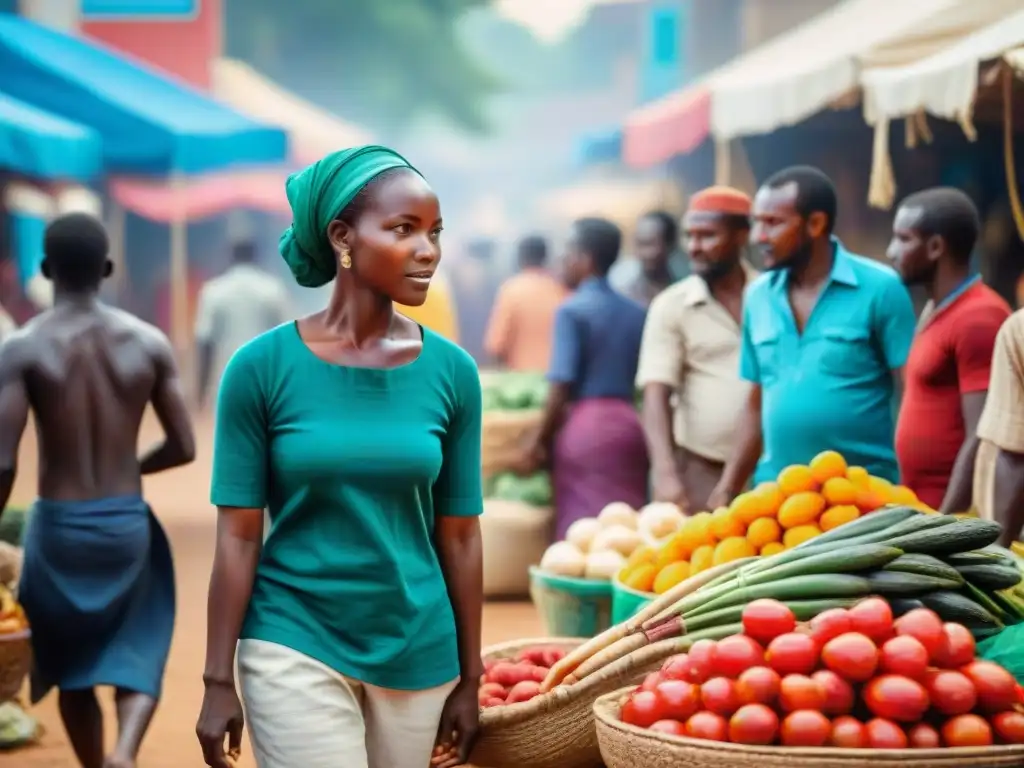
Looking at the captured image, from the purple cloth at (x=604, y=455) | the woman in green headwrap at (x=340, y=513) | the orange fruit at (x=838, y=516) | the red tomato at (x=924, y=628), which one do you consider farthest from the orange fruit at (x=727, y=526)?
the purple cloth at (x=604, y=455)

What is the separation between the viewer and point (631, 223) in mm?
27016

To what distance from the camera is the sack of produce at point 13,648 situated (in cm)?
605

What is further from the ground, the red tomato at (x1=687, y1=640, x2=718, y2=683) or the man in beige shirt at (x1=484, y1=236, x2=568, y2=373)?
the man in beige shirt at (x1=484, y1=236, x2=568, y2=373)

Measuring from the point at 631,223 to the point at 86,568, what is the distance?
21640 millimetres

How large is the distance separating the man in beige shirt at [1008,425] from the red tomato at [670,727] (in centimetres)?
173

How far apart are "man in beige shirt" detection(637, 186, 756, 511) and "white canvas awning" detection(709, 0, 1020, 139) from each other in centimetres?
335

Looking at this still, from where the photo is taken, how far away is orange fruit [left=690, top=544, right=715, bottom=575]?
16.5 feet

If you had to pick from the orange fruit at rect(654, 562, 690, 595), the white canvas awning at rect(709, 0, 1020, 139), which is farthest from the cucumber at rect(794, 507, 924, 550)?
the white canvas awning at rect(709, 0, 1020, 139)

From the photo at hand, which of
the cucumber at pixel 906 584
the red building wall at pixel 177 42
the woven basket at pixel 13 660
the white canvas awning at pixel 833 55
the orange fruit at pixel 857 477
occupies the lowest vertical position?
the woven basket at pixel 13 660

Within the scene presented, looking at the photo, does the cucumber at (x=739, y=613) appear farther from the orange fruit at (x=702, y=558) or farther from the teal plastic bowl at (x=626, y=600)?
the teal plastic bowl at (x=626, y=600)

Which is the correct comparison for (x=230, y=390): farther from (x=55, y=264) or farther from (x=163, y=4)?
(x=163, y=4)

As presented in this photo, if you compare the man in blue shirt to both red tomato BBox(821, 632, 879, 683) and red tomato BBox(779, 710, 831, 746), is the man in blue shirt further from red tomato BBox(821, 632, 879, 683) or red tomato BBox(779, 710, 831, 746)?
red tomato BBox(779, 710, 831, 746)

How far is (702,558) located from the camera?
5.05 m

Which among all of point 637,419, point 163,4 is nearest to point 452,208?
point 163,4
